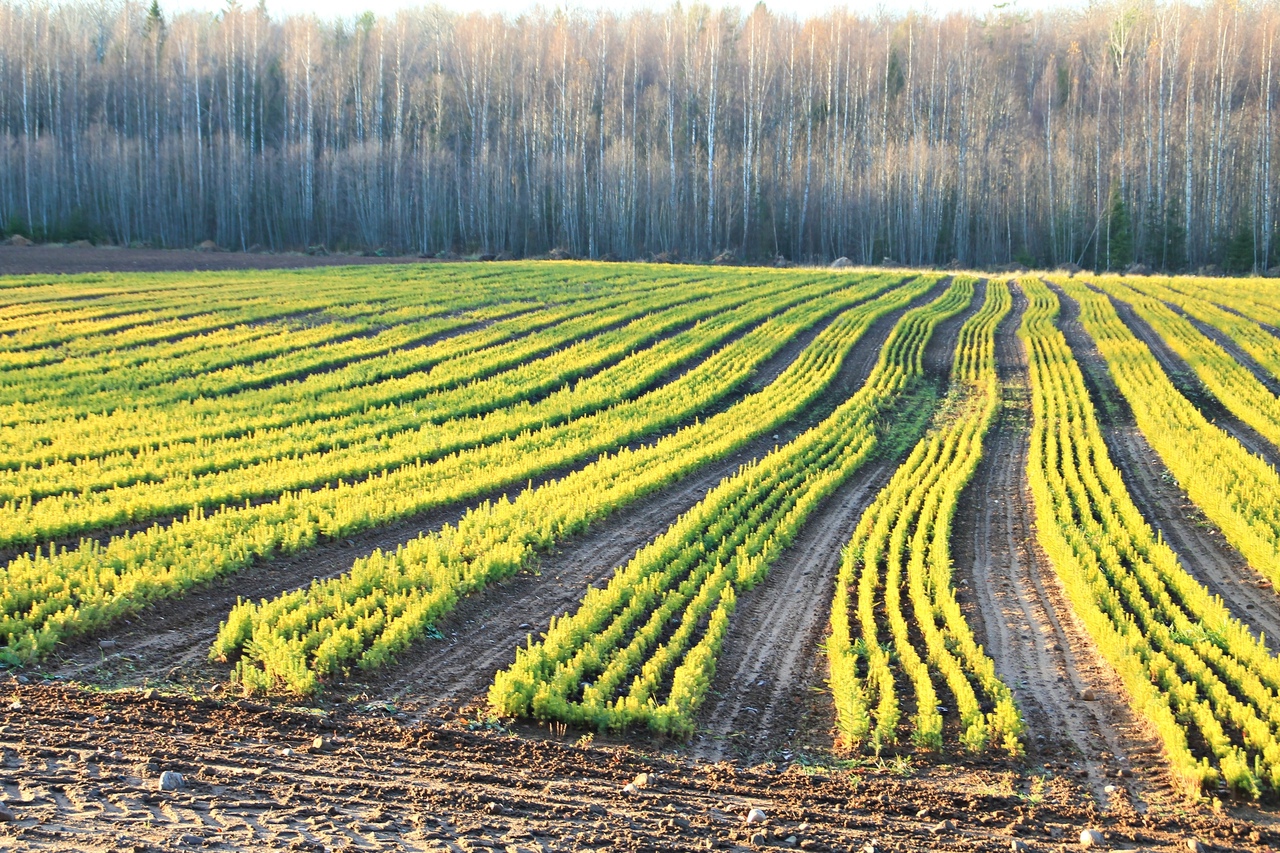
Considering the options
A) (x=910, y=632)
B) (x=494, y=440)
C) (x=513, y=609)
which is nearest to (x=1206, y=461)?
(x=910, y=632)

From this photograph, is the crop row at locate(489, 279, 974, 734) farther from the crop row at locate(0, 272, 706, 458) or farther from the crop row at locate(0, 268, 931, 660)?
the crop row at locate(0, 272, 706, 458)

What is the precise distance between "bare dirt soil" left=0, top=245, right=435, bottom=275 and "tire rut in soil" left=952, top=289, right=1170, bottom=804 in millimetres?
41944

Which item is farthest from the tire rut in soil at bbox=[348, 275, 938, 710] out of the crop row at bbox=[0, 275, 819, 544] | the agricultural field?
the crop row at bbox=[0, 275, 819, 544]

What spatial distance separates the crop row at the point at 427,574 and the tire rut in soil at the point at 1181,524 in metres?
7.23

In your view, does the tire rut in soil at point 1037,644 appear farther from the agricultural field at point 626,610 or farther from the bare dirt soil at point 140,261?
the bare dirt soil at point 140,261

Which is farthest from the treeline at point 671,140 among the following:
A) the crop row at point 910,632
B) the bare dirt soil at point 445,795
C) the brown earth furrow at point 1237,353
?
the bare dirt soil at point 445,795

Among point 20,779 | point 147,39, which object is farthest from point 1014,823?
point 147,39

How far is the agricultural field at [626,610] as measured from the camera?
662cm

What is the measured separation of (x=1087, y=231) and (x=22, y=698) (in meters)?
74.8

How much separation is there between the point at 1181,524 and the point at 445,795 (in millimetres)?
12263

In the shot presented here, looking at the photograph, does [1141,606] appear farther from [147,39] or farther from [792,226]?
[147,39]

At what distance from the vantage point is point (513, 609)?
10797mm

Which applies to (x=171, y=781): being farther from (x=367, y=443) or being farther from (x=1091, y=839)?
(x=367, y=443)

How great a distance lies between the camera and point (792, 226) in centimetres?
7638
